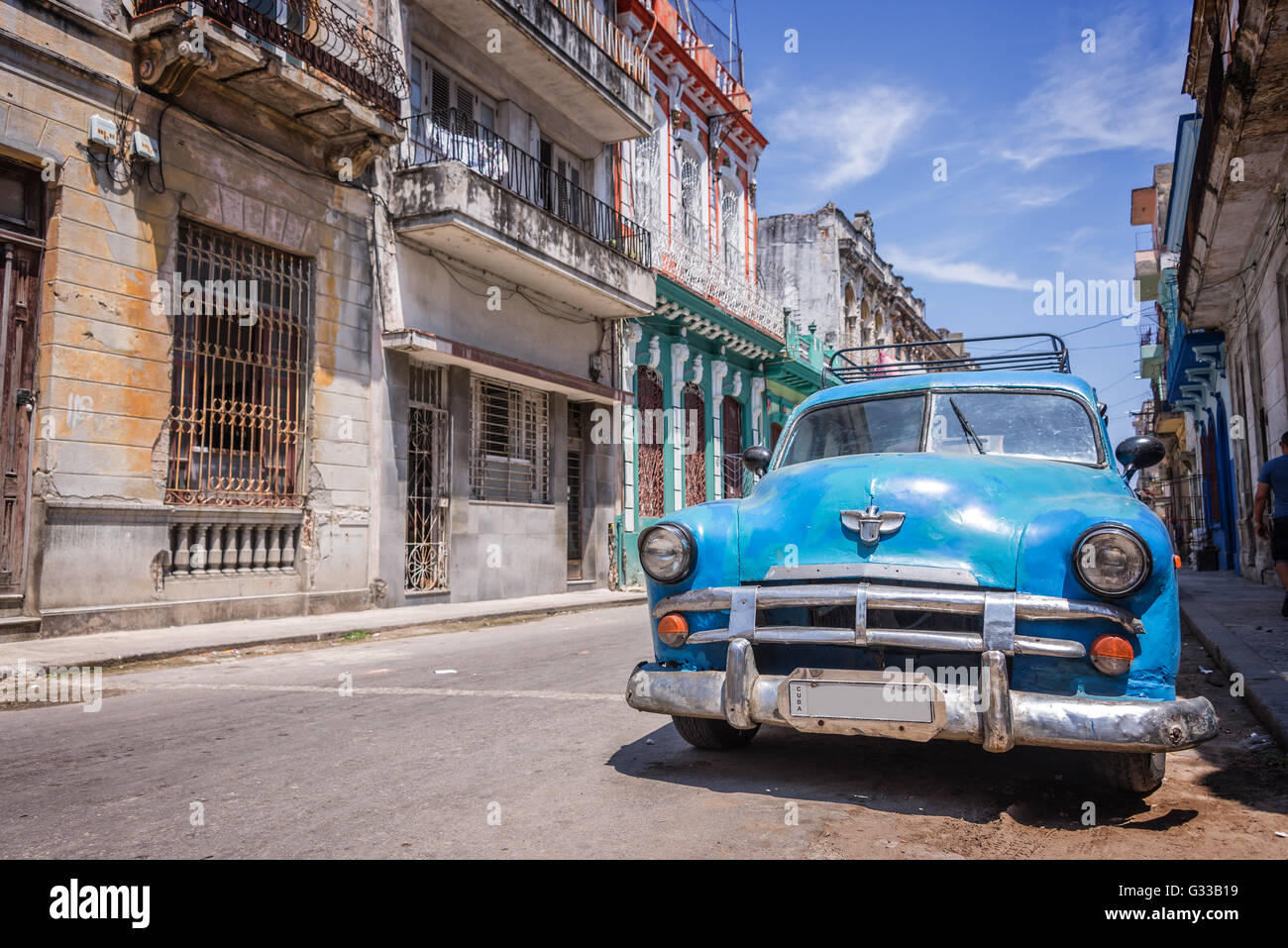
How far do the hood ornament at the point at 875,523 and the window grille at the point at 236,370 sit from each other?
8547mm

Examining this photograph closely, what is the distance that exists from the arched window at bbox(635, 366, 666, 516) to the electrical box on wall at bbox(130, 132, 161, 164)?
1117 cm

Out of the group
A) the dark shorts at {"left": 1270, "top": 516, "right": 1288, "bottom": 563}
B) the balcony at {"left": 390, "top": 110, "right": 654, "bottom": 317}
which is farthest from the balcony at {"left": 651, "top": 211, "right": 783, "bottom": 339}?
the dark shorts at {"left": 1270, "top": 516, "right": 1288, "bottom": 563}

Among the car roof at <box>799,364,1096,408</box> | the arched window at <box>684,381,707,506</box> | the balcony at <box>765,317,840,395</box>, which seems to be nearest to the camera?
the car roof at <box>799,364,1096,408</box>

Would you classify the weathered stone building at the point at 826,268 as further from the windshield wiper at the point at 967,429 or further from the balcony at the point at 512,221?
the windshield wiper at the point at 967,429

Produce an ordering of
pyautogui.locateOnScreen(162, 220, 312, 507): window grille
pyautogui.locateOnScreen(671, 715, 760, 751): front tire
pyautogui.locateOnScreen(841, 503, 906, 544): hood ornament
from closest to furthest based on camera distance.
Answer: pyautogui.locateOnScreen(841, 503, 906, 544): hood ornament, pyautogui.locateOnScreen(671, 715, 760, 751): front tire, pyautogui.locateOnScreen(162, 220, 312, 507): window grille

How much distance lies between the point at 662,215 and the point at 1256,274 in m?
11.6

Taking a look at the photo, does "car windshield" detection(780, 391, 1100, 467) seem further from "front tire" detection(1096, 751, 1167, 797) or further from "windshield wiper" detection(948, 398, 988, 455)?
"front tire" detection(1096, 751, 1167, 797)

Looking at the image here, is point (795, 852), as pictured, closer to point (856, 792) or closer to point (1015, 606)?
point (856, 792)

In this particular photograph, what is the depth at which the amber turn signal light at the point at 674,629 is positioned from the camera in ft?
13.1

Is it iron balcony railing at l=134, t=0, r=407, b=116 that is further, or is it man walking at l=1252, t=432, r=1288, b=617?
iron balcony railing at l=134, t=0, r=407, b=116

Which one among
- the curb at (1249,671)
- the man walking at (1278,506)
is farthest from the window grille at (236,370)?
the man walking at (1278,506)

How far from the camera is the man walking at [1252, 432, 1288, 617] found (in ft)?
28.5

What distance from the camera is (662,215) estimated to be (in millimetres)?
21031
